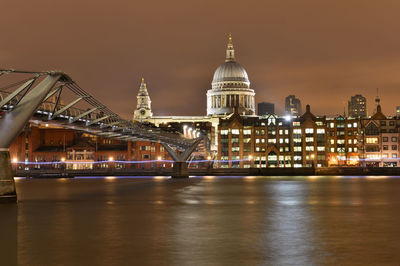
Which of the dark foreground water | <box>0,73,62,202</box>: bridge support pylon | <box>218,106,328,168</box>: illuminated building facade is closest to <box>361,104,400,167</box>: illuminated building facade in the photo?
<box>218,106,328,168</box>: illuminated building facade

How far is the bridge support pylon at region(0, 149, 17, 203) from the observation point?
147 feet

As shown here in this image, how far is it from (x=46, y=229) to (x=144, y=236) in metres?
6.21

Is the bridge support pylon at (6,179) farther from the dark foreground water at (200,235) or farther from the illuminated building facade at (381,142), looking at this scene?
the illuminated building facade at (381,142)

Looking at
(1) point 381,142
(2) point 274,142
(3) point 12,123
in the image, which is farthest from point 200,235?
(2) point 274,142

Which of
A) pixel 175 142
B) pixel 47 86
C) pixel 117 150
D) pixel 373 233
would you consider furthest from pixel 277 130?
pixel 373 233

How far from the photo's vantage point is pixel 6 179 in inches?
1785

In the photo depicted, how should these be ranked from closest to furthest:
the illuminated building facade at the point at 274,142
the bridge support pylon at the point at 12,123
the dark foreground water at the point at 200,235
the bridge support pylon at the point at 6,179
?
1. the dark foreground water at the point at 200,235
2. the bridge support pylon at the point at 12,123
3. the bridge support pylon at the point at 6,179
4. the illuminated building facade at the point at 274,142

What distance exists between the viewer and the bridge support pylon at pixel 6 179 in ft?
147

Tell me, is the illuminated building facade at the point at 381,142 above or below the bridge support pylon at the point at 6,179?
above

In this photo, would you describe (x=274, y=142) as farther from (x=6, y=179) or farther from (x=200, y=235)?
(x=200, y=235)

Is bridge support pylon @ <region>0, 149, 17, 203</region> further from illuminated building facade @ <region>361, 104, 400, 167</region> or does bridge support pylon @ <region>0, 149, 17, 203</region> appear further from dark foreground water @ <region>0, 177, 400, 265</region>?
illuminated building facade @ <region>361, 104, 400, 167</region>

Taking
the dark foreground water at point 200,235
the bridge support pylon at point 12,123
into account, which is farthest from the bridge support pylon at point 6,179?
the dark foreground water at point 200,235

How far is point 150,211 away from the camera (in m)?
42.8

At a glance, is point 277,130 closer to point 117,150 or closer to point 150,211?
point 117,150
